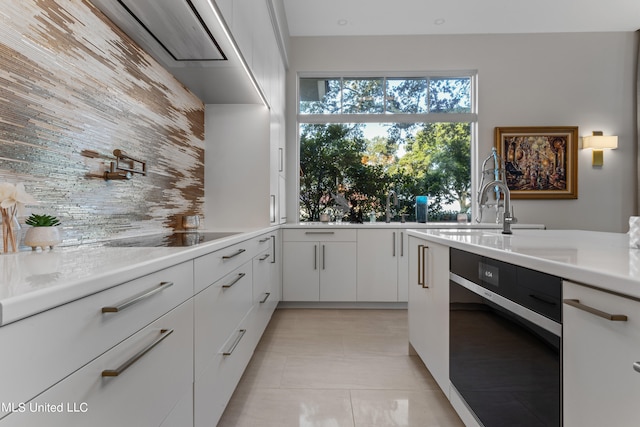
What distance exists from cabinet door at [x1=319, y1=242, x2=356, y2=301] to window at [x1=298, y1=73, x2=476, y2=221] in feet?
2.38

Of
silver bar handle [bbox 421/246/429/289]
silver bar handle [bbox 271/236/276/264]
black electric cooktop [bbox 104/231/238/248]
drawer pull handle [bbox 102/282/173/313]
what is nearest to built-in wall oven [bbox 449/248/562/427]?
silver bar handle [bbox 421/246/429/289]

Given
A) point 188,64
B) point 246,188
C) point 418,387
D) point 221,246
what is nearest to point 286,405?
point 418,387

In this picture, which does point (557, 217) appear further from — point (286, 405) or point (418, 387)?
point (286, 405)

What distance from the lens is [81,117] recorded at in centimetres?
142

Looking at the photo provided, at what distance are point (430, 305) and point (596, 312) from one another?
4.03 feet

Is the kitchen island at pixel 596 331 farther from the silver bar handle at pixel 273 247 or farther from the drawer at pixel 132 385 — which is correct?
the silver bar handle at pixel 273 247

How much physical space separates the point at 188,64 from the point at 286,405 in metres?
2.06

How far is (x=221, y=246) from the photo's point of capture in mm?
1482

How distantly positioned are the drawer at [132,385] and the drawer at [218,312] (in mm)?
79

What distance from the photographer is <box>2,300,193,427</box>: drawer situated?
57 centimetres

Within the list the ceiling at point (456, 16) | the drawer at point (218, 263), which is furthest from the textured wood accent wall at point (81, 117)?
the ceiling at point (456, 16)

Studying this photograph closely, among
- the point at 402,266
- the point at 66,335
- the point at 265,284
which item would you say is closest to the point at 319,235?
the point at 402,266

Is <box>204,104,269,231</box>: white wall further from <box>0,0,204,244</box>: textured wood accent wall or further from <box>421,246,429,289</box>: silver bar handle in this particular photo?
<box>421,246,429,289</box>: silver bar handle

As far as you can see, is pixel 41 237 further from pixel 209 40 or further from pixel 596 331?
pixel 596 331
